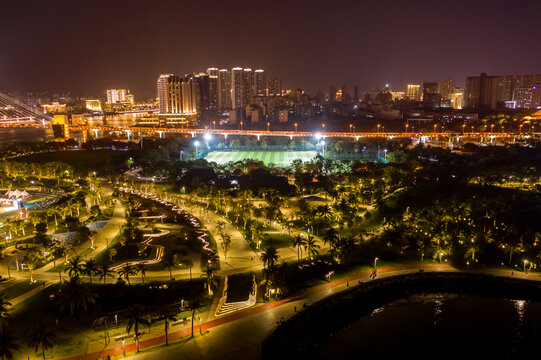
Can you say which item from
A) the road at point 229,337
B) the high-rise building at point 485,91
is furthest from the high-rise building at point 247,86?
the road at point 229,337

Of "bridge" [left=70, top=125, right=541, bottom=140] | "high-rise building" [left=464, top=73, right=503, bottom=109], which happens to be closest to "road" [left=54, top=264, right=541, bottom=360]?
"bridge" [left=70, top=125, right=541, bottom=140]

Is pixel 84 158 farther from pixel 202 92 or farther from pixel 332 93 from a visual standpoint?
pixel 332 93

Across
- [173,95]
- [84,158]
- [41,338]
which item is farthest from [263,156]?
[41,338]

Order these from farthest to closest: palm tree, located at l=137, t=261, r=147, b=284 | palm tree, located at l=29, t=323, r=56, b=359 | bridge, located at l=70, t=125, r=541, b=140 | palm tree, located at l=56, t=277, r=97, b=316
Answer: bridge, located at l=70, t=125, r=541, b=140, palm tree, located at l=137, t=261, r=147, b=284, palm tree, located at l=56, t=277, r=97, b=316, palm tree, located at l=29, t=323, r=56, b=359

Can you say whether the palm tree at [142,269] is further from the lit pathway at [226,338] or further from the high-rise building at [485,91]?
the high-rise building at [485,91]

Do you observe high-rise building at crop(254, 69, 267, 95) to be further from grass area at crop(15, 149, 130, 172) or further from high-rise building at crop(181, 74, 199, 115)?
grass area at crop(15, 149, 130, 172)

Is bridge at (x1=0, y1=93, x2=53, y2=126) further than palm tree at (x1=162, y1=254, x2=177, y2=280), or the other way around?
bridge at (x1=0, y1=93, x2=53, y2=126)
